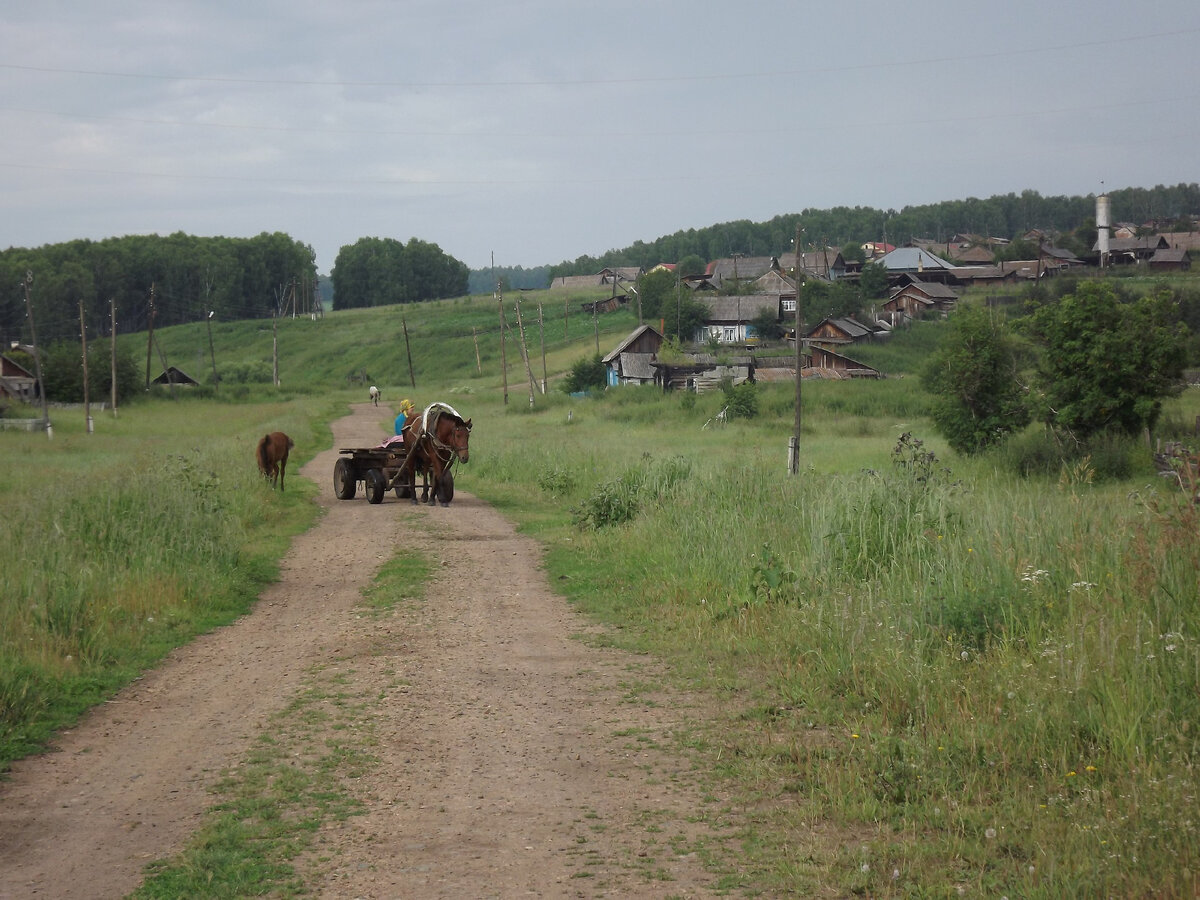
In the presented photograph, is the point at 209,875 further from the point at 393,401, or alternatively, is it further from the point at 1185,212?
the point at 1185,212

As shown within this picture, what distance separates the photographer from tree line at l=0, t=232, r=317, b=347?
115 m

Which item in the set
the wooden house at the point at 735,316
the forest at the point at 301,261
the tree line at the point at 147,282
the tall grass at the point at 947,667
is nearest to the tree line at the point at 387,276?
the forest at the point at 301,261

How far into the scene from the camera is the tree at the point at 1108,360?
31.5 metres

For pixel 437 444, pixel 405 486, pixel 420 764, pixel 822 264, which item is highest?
pixel 822 264

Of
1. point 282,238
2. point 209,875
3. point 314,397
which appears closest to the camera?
point 209,875

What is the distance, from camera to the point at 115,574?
10312 millimetres

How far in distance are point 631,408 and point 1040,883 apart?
56.3 m

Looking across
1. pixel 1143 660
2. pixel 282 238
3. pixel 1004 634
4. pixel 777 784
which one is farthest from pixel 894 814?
pixel 282 238

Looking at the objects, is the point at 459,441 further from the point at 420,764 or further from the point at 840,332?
the point at 840,332

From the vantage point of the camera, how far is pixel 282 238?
6161 inches

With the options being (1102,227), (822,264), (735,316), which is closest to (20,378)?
(735,316)

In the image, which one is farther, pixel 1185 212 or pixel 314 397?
pixel 1185 212

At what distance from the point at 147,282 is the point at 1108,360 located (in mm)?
129097

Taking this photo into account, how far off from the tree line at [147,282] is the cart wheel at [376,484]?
326 ft
